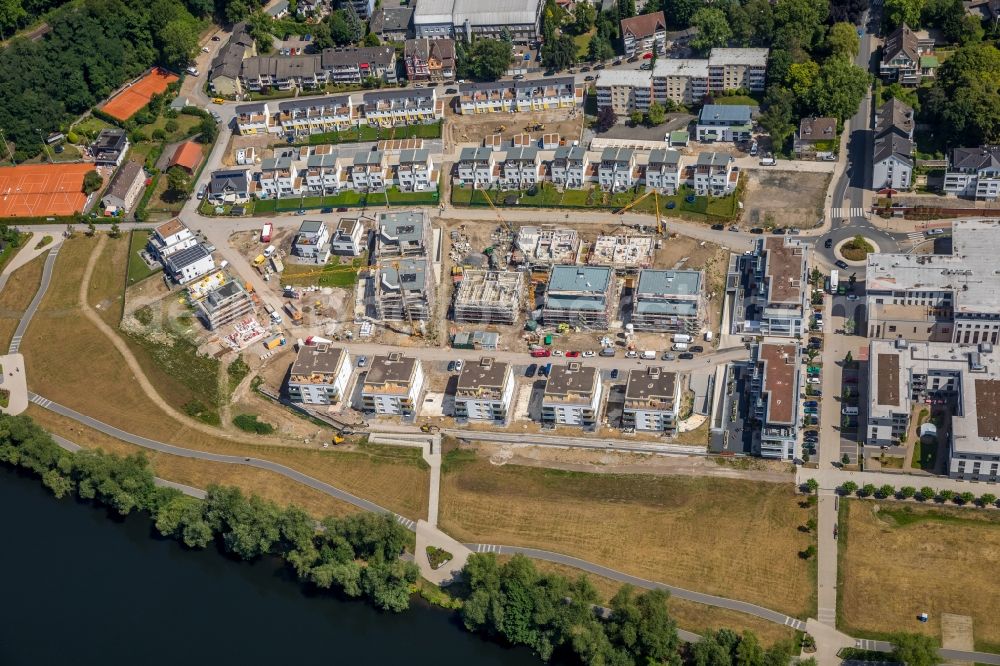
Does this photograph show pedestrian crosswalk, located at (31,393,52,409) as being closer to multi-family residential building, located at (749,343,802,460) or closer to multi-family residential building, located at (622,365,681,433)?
multi-family residential building, located at (622,365,681,433)

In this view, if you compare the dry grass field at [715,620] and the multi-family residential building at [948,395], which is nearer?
the dry grass field at [715,620]

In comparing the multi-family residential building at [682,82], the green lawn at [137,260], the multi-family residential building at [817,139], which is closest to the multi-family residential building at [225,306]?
the green lawn at [137,260]

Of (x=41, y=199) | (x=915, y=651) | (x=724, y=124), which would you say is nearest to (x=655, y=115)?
(x=724, y=124)

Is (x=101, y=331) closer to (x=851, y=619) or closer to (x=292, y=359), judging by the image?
(x=292, y=359)

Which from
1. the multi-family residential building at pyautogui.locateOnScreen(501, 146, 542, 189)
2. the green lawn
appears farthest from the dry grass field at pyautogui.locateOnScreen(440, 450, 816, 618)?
the green lawn

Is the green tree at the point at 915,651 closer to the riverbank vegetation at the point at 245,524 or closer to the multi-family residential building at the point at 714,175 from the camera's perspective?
the riverbank vegetation at the point at 245,524

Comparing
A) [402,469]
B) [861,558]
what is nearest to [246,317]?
[402,469]
